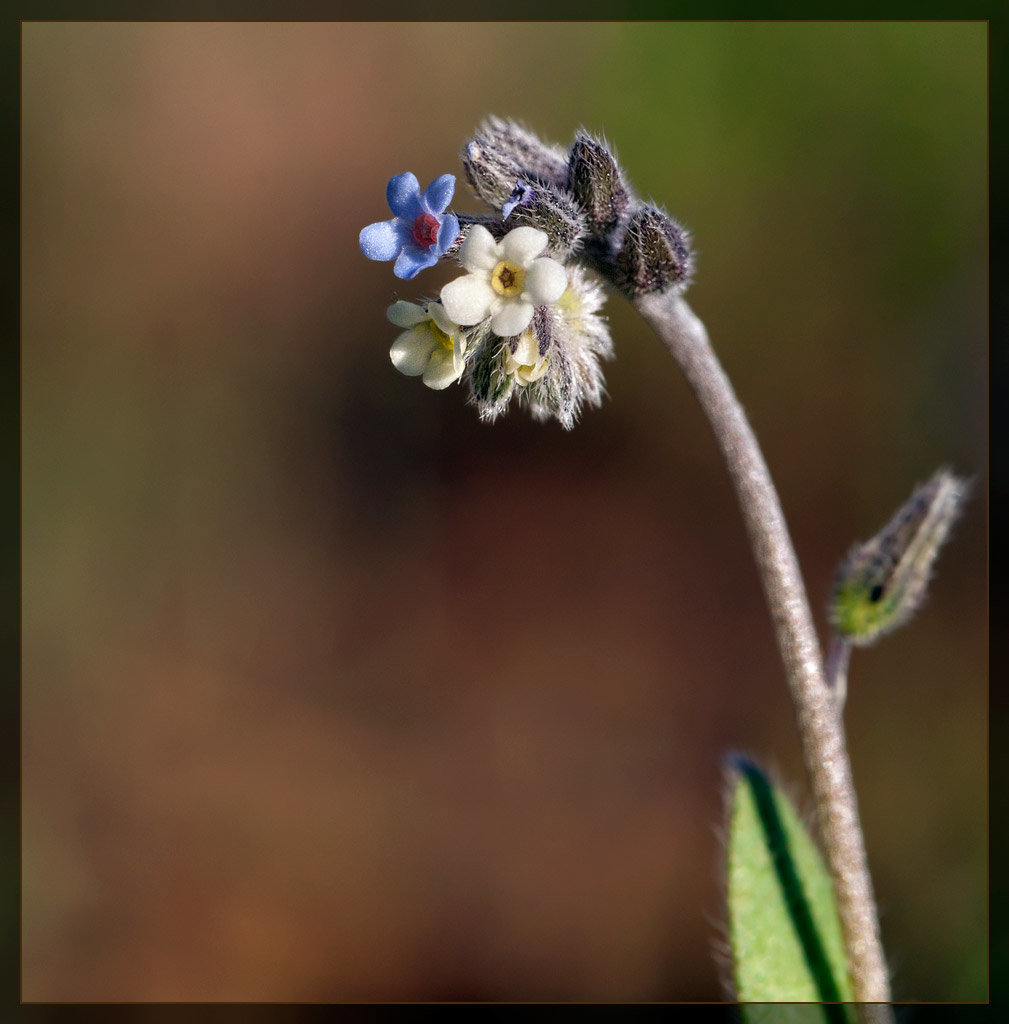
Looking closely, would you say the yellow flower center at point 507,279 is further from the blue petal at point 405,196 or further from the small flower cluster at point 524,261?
the blue petal at point 405,196

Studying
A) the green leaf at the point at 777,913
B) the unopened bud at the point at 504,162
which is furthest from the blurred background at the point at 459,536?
the unopened bud at the point at 504,162

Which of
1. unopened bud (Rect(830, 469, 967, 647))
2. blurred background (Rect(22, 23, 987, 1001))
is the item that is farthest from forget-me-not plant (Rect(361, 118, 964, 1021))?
blurred background (Rect(22, 23, 987, 1001))

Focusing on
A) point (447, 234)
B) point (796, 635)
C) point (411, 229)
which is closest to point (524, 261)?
point (447, 234)

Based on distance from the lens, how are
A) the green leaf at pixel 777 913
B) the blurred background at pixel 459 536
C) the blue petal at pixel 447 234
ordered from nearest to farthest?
1. the blue petal at pixel 447 234
2. the green leaf at pixel 777 913
3. the blurred background at pixel 459 536

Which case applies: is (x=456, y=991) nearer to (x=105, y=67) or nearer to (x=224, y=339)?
(x=224, y=339)

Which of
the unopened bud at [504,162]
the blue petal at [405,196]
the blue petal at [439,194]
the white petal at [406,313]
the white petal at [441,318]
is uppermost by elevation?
the unopened bud at [504,162]

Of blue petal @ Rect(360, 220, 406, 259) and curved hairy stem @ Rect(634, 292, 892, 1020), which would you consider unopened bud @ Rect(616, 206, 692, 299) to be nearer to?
curved hairy stem @ Rect(634, 292, 892, 1020)

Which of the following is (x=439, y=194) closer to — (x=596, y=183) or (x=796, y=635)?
(x=596, y=183)

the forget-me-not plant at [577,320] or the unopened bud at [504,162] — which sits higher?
the unopened bud at [504,162]
